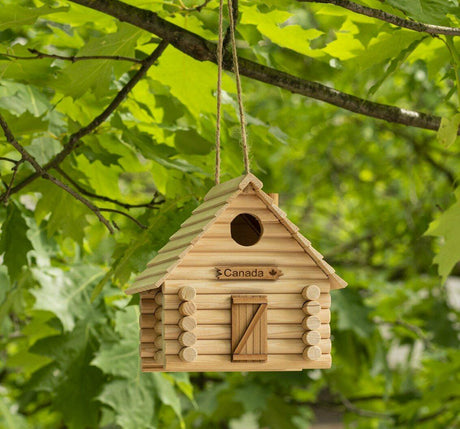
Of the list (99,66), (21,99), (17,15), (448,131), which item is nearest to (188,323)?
→ (448,131)

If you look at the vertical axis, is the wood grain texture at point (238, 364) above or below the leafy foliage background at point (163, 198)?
below

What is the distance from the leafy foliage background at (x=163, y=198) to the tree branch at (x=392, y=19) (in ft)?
0.11

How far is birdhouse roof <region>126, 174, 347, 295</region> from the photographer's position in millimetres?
1757

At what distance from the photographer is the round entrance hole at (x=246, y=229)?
1940mm

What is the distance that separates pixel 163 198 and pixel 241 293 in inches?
50.9

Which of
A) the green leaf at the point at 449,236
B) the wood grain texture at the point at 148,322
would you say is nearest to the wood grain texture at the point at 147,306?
the wood grain texture at the point at 148,322

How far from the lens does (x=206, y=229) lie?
1763 mm

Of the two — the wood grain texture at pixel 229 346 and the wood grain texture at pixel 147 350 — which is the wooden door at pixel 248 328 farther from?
the wood grain texture at pixel 147 350

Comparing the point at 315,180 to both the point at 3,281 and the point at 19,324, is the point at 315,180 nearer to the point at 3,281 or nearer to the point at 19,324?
the point at 19,324

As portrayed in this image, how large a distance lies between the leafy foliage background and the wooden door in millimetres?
388

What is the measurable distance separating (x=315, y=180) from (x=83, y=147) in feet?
19.2

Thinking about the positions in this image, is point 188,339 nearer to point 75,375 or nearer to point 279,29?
point 279,29

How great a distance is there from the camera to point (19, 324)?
17.4 ft

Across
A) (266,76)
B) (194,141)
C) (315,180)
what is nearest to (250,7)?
(266,76)
